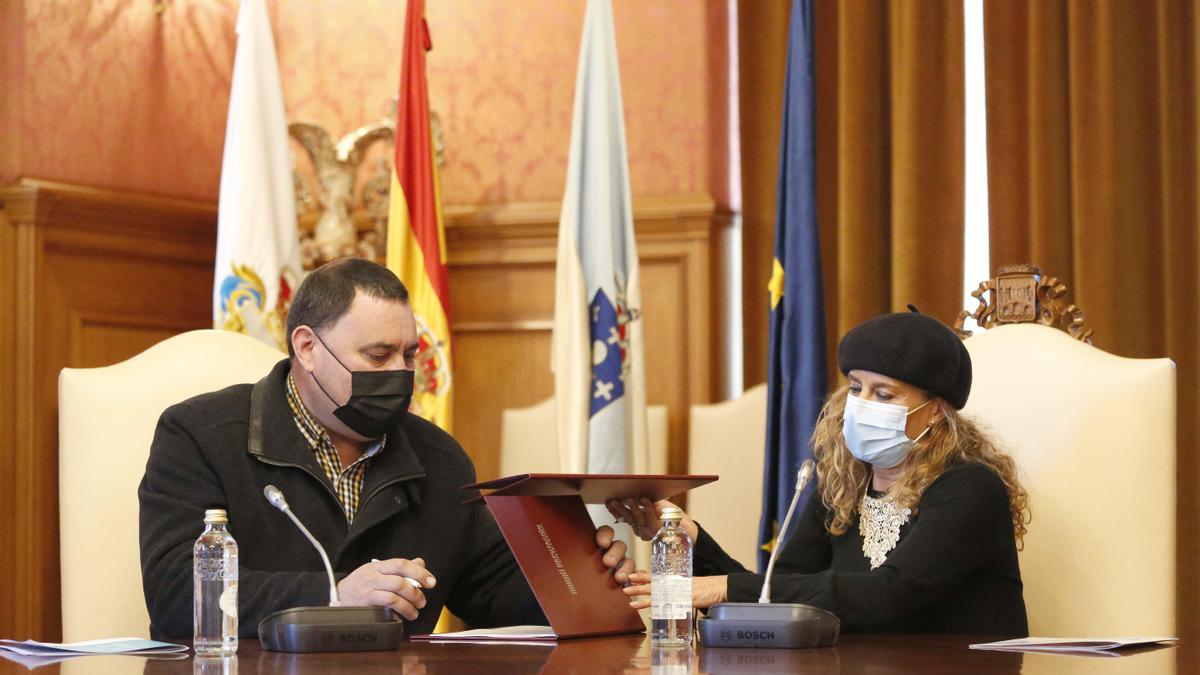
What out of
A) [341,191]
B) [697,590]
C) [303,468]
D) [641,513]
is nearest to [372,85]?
[341,191]

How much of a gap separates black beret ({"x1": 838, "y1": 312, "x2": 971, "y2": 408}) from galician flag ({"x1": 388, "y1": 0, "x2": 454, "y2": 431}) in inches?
82.9

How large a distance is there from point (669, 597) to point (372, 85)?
143 inches

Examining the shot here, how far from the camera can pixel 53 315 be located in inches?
182

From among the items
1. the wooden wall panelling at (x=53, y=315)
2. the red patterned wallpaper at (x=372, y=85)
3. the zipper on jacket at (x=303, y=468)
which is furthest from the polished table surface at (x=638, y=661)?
the red patterned wallpaper at (x=372, y=85)

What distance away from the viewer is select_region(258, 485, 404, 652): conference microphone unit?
2.11m

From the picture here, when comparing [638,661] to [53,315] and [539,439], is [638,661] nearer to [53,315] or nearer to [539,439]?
[539,439]

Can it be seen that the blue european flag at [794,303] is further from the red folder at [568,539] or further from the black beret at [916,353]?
the red folder at [568,539]

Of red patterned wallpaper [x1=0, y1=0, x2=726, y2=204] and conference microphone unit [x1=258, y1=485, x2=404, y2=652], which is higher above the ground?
red patterned wallpaper [x1=0, y1=0, x2=726, y2=204]

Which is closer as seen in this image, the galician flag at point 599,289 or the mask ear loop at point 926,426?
the mask ear loop at point 926,426

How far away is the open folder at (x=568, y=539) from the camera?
2.24 metres

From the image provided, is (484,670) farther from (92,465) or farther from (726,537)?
(726,537)

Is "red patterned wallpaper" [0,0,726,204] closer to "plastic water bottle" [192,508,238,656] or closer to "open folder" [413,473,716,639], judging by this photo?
"open folder" [413,473,716,639]

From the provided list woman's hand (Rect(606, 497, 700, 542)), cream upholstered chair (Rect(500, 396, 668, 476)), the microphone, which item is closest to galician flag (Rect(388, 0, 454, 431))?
cream upholstered chair (Rect(500, 396, 668, 476))

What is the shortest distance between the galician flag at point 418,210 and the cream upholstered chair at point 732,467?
32.6 inches
